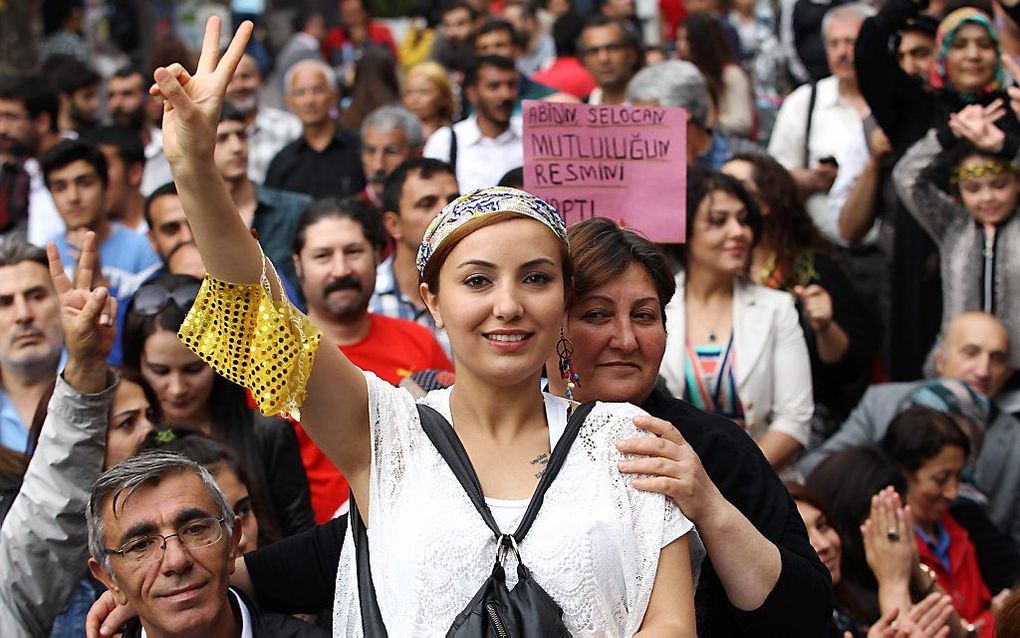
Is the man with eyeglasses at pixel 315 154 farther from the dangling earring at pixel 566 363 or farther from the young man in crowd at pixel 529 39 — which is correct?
the dangling earring at pixel 566 363

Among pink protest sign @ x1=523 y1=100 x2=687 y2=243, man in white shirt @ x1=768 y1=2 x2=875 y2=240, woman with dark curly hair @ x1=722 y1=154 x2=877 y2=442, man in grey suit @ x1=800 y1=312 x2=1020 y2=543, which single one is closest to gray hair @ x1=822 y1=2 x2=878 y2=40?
man in white shirt @ x1=768 y1=2 x2=875 y2=240

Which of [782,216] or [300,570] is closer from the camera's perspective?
[300,570]

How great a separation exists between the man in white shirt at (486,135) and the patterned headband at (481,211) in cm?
556

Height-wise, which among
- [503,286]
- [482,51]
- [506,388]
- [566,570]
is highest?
[482,51]

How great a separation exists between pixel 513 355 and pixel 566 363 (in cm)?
45

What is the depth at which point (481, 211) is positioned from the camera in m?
3.12

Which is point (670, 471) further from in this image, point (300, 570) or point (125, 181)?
point (125, 181)

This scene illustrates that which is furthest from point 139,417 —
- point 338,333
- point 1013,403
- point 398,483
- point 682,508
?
point 1013,403

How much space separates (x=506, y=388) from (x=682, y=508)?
1.44 feet

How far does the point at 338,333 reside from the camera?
→ 19.9 ft

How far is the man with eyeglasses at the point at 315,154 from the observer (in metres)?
9.55

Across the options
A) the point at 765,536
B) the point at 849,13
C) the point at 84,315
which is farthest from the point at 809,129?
the point at 765,536

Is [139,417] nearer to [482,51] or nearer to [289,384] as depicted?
[289,384]

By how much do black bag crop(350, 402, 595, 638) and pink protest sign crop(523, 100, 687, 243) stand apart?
1883mm
